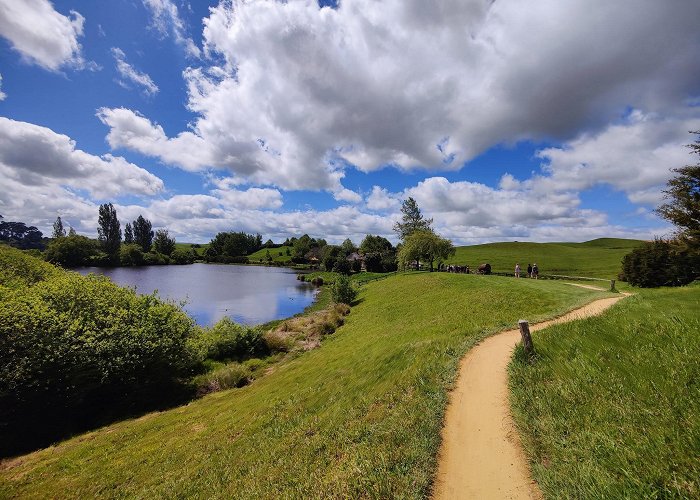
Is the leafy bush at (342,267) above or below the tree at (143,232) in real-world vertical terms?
below

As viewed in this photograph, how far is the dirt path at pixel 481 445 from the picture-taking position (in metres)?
5.90

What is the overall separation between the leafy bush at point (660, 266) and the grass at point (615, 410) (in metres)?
26.5

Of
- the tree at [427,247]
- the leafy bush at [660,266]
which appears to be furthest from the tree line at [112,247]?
the leafy bush at [660,266]

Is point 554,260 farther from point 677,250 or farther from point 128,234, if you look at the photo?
point 128,234

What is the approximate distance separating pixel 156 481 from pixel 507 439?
1098 centimetres

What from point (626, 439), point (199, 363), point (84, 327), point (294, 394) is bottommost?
point (199, 363)

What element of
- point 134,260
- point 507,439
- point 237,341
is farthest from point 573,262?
point 134,260

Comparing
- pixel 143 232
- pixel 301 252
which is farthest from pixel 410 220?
pixel 143 232

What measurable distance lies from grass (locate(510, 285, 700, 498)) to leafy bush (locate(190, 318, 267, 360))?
2457cm

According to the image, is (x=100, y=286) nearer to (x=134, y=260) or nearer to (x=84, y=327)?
(x=84, y=327)

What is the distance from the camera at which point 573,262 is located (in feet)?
296

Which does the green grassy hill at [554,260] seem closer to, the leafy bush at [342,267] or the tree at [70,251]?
the leafy bush at [342,267]

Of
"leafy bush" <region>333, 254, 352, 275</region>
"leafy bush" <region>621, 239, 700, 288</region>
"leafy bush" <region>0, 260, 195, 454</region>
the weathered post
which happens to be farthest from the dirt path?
"leafy bush" <region>333, 254, 352, 275</region>

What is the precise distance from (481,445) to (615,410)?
2.81 meters
